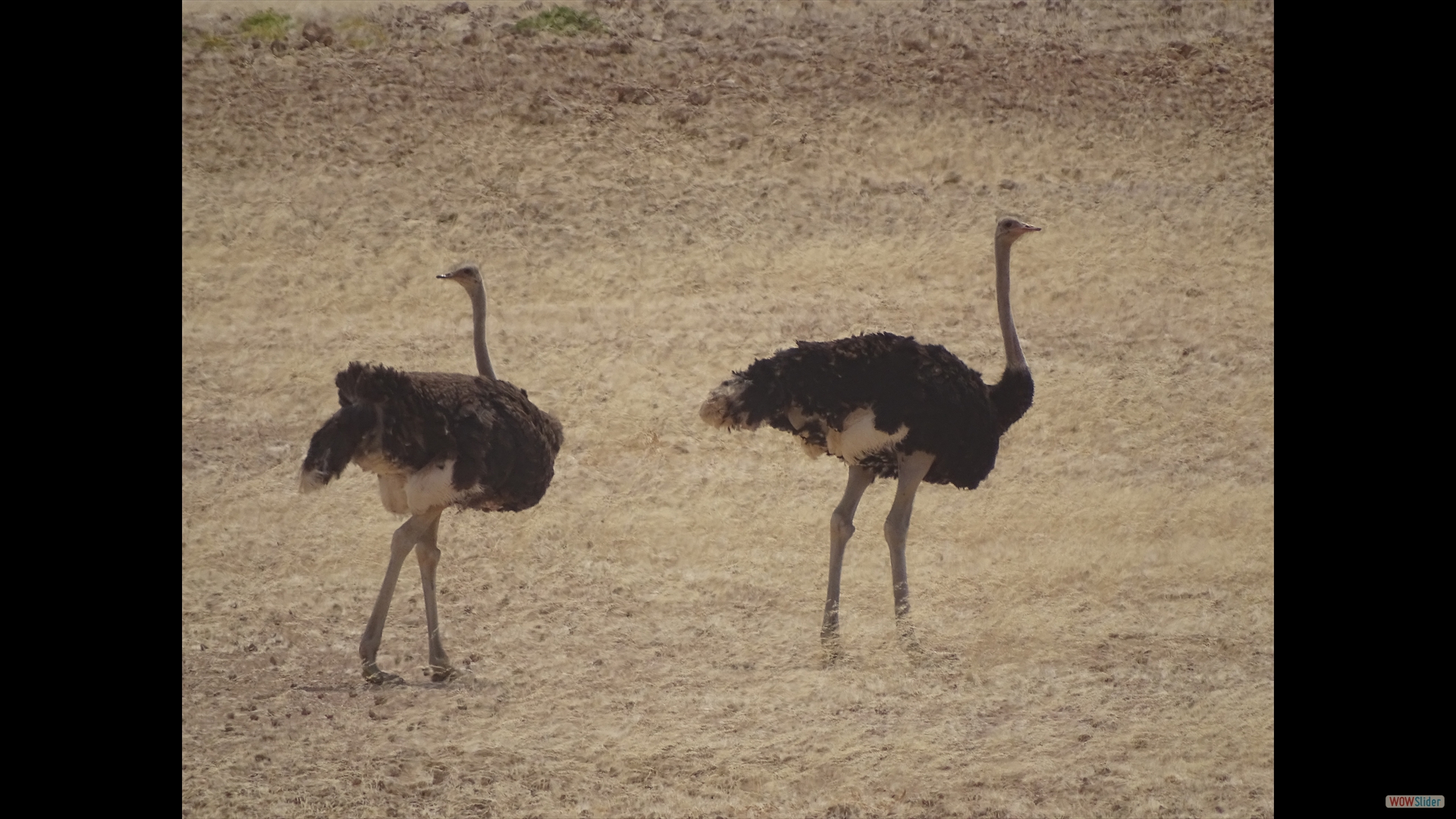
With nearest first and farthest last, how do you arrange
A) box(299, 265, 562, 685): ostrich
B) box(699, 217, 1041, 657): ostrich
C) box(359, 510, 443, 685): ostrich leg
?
box(299, 265, 562, 685): ostrich
box(359, 510, 443, 685): ostrich leg
box(699, 217, 1041, 657): ostrich

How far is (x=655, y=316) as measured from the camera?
55.3 feet

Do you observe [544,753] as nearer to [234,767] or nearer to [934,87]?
[234,767]

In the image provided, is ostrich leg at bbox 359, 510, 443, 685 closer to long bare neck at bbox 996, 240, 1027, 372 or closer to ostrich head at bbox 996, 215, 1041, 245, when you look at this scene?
long bare neck at bbox 996, 240, 1027, 372

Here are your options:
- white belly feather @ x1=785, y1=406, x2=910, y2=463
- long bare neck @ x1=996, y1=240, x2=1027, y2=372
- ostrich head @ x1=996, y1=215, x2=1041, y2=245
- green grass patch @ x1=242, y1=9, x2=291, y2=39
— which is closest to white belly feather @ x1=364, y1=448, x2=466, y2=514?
white belly feather @ x1=785, y1=406, x2=910, y2=463

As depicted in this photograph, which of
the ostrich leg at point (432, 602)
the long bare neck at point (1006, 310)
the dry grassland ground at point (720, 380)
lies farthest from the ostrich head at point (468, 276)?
the long bare neck at point (1006, 310)

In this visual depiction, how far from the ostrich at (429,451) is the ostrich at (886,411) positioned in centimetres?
102

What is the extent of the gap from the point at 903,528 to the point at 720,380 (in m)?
6.18

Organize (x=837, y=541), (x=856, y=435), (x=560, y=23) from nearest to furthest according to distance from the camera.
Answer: (x=856, y=435) → (x=837, y=541) → (x=560, y=23)

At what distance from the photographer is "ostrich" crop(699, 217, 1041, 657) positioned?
29.5ft

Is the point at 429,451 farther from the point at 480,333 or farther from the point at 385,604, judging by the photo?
the point at 480,333

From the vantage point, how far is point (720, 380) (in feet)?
50.5

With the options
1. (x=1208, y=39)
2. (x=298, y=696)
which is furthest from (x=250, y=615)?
(x=1208, y=39)

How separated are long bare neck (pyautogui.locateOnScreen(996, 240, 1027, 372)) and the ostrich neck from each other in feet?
9.54

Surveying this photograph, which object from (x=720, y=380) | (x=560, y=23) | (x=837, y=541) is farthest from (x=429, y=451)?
(x=560, y=23)
